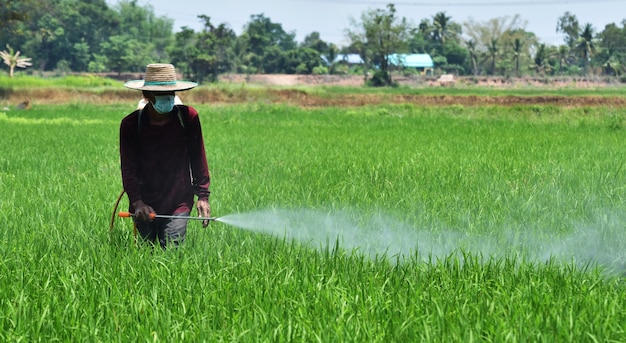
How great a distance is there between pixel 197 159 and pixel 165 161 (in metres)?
0.19

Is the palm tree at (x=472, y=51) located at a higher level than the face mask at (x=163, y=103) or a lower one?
lower

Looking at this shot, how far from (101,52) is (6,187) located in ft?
238

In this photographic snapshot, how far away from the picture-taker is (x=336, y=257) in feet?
12.6

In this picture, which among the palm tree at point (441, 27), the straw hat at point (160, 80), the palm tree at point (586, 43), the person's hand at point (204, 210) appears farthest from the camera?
the palm tree at point (441, 27)

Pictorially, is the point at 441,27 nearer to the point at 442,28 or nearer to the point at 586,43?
the point at 442,28

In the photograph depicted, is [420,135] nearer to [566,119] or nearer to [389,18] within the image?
[566,119]

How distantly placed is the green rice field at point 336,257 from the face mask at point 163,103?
2.60 feet

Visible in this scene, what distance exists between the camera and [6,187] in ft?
23.9

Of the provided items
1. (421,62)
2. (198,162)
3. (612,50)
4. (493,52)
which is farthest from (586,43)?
(198,162)

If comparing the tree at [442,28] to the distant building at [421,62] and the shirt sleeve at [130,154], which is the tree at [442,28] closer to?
the distant building at [421,62]

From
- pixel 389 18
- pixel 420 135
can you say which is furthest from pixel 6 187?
pixel 389 18

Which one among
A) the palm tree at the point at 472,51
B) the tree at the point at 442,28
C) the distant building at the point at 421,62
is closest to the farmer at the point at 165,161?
the palm tree at the point at 472,51

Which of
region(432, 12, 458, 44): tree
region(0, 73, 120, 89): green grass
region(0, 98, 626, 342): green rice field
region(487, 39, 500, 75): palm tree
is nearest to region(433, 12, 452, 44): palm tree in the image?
region(432, 12, 458, 44): tree

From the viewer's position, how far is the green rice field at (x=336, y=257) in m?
2.73
